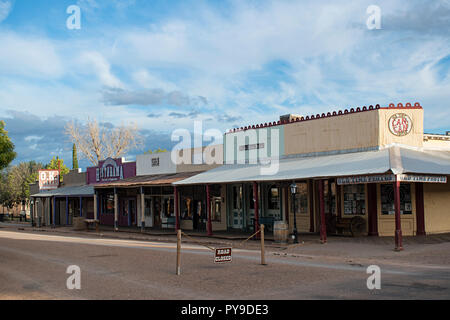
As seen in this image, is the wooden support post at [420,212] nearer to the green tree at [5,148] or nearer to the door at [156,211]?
the door at [156,211]

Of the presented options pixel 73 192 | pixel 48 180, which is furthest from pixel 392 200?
pixel 48 180

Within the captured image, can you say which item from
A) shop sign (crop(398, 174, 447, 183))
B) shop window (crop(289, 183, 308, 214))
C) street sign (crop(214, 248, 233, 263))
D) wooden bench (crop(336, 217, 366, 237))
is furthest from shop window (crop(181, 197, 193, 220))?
street sign (crop(214, 248, 233, 263))

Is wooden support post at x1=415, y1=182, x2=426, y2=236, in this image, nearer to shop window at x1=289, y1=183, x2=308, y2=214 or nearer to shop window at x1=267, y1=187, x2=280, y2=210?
shop window at x1=289, y1=183, x2=308, y2=214

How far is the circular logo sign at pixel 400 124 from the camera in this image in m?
18.5

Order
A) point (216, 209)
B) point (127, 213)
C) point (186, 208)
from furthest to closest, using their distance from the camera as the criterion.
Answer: point (127, 213) < point (186, 208) < point (216, 209)

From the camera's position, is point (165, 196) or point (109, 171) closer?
point (165, 196)

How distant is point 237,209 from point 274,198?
263cm

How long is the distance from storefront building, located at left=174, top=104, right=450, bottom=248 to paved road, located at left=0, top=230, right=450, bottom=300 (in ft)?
12.3

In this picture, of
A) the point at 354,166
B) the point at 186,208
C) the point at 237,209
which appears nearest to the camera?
the point at 354,166

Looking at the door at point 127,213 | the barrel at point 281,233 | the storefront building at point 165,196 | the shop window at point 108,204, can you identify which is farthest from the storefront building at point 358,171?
the shop window at point 108,204

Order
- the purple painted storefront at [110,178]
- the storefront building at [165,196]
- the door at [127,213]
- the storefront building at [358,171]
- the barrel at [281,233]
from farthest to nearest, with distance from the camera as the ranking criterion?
the purple painted storefront at [110,178], the door at [127,213], the storefront building at [165,196], the barrel at [281,233], the storefront building at [358,171]

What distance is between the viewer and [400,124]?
731 inches

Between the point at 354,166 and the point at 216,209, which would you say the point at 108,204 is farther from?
→ the point at 354,166

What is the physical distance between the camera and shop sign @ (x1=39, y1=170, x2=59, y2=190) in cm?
4191
